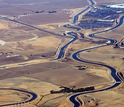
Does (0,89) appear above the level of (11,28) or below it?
below

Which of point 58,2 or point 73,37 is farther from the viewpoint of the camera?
point 58,2

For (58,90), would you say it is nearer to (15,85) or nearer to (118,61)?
(15,85)

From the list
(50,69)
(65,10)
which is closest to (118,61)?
(50,69)

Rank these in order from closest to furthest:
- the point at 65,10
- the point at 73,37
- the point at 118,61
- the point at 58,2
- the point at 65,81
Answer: the point at 65,81 < the point at 118,61 < the point at 73,37 < the point at 65,10 < the point at 58,2

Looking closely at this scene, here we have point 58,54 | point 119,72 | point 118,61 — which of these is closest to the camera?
point 119,72

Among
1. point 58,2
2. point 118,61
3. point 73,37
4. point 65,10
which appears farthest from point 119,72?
point 58,2

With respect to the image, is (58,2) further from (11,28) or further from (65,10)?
(11,28)
